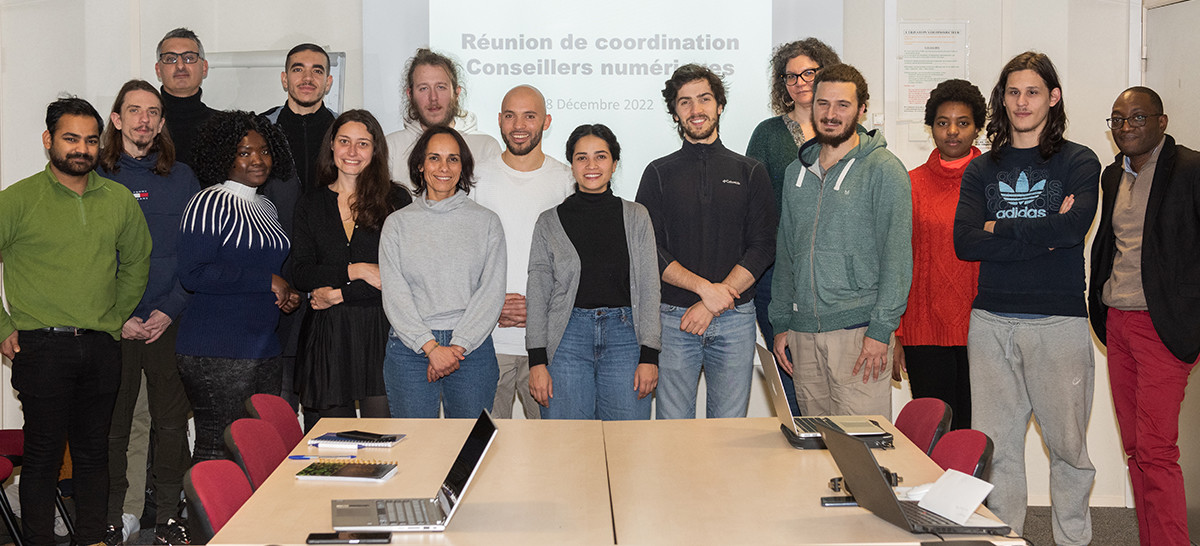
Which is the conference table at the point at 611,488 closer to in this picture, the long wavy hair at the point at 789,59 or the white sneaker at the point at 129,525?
the white sneaker at the point at 129,525

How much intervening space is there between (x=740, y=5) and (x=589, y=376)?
2425 millimetres

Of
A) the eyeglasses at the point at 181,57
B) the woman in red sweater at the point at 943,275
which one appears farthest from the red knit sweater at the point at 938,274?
the eyeglasses at the point at 181,57

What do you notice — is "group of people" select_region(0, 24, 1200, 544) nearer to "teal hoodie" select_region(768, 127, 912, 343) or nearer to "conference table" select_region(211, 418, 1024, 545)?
"teal hoodie" select_region(768, 127, 912, 343)

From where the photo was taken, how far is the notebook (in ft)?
8.65

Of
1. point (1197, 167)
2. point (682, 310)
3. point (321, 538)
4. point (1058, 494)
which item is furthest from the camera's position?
point (682, 310)

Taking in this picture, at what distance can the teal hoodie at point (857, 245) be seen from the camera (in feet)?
12.6

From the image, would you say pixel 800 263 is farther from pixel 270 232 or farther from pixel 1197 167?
pixel 270 232

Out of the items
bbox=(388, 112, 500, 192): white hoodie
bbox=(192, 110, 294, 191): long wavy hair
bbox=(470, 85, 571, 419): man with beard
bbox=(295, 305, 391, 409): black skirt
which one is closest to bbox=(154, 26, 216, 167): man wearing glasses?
bbox=(192, 110, 294, 191): long wavy hair

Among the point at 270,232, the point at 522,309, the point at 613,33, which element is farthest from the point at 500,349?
the point at 613,33

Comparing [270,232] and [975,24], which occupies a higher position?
[975,24]

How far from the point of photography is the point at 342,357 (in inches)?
157

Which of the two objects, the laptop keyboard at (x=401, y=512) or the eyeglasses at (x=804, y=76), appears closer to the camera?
the laptop keyboard at (x=401, y=512)

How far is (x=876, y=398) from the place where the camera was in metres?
3.93

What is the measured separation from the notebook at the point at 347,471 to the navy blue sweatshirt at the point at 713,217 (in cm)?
179
